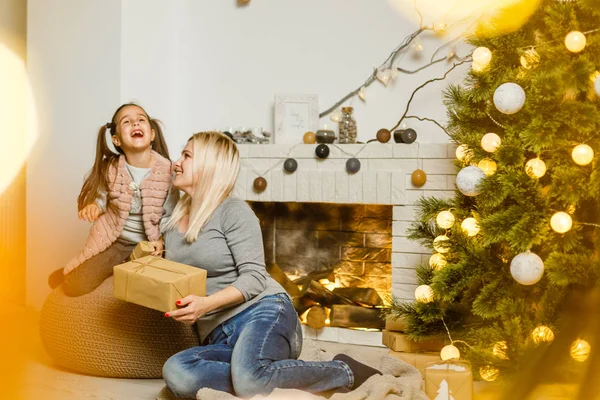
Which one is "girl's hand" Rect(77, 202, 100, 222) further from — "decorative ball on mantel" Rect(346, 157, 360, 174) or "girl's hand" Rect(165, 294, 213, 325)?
"decorative ball on mantel" Rect(346, 157, 360, 174)

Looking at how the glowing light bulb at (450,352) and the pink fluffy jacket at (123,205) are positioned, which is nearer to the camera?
the glowing light bulb at (450,352)

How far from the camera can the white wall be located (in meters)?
3.03

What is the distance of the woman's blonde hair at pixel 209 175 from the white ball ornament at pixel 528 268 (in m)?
0.96

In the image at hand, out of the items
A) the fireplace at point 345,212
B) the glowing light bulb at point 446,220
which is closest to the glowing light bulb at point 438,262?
the glowing light bulb at point 446,220

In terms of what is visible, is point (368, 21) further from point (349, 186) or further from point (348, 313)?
point (348, 313)

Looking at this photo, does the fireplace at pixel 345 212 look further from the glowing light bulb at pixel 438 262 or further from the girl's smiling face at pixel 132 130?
the girl's smiling face at pixel 132 130

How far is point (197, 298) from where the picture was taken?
5.98ft

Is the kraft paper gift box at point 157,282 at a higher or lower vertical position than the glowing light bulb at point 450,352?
higher

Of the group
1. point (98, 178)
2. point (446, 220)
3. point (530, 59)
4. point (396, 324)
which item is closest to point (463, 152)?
point (446, 220)

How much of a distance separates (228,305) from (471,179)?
0.92 metres

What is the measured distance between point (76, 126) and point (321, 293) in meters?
1.45

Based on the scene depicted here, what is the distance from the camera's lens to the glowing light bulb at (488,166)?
218 cm

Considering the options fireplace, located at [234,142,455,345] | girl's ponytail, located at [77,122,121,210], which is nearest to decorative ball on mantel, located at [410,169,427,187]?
fireplace, located at [234,142,455,345]

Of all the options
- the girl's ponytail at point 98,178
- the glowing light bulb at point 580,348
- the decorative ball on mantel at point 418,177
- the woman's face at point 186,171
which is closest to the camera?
the glowing light bulb at point 580,348
